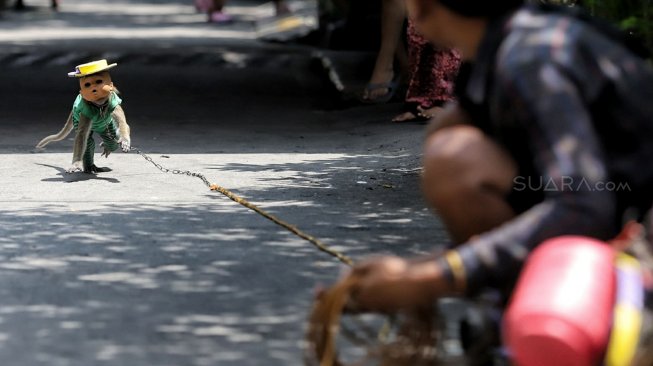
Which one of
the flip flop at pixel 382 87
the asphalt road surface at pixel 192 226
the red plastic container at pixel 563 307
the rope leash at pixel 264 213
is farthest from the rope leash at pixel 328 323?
the flip flop at pixel 382 87

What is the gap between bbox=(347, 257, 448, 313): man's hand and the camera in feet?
11.6

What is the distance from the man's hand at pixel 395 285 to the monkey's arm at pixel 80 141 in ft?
20.2

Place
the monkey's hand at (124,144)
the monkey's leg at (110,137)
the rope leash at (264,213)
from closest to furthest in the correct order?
the rope leash at (264,213) < the monkey's hand at (124,144) < the monkey's leg at (110,137)

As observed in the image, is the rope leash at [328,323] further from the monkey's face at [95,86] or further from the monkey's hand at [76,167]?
the monkey's hand at [76,167]

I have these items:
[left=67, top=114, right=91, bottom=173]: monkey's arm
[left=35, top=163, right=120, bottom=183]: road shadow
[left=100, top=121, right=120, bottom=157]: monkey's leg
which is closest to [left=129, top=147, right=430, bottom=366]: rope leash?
[left=35, top=163, right=120, bottom=183]: road shadow

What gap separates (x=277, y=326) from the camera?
541 centimetres

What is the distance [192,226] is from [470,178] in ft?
12.6

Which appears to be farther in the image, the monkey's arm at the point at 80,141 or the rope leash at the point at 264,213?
the monkey's arm at the point at 80,141

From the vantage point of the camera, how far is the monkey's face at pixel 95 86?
31.1 ft

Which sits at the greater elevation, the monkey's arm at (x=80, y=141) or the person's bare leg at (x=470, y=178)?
the person's bare leg at (x=470, y=178)

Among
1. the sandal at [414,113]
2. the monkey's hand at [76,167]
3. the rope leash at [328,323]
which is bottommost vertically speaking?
the sandal at [414,113]

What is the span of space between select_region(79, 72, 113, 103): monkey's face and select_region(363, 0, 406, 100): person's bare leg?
5.36m

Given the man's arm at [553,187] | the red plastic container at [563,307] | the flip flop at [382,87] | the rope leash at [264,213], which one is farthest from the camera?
the flip flop at [382,87]

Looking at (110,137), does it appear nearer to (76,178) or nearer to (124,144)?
(124,144)
